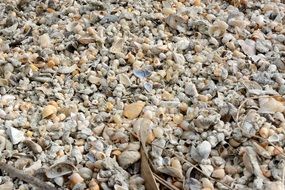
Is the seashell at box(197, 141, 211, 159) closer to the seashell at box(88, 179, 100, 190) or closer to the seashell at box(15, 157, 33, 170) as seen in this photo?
the seashell at box(88, 179, 100, 190)

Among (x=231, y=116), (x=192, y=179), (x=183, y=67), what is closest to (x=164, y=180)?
(x=192, y=179)

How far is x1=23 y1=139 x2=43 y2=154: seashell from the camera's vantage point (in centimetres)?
121

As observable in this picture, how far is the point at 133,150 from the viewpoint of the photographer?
1.19m

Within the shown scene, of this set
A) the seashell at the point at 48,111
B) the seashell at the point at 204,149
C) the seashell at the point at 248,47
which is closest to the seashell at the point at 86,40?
the seashell at the point at 48,111

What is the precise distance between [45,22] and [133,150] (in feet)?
2.00

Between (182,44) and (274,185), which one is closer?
(274,185)

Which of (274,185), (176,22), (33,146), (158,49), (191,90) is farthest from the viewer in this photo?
(176,22)

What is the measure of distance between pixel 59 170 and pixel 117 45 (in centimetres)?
45

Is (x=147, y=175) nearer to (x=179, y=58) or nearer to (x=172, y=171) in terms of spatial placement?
(x=172, y=171)

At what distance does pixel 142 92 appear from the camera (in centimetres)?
137

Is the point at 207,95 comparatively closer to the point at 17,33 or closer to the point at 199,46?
the point at 199,46

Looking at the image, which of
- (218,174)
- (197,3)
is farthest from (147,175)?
(197,3)

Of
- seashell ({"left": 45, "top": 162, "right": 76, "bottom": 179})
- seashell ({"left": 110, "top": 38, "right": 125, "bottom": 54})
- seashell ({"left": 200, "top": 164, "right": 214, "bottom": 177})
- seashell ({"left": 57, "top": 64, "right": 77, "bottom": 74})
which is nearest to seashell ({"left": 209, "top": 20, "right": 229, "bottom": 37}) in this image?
seashell ({"left": 110, "top": 38, "right": 125, "bottom": 54})

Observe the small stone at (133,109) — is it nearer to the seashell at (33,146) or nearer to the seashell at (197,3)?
the seashell at (33,146)
